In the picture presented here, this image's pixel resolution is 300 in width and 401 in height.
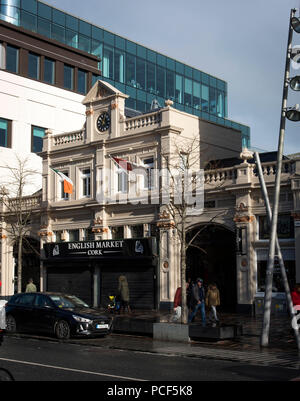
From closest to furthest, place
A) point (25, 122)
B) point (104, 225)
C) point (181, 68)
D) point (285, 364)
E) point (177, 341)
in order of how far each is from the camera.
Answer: point (285, 364) < point (177, 341) < point (104, 225) < point (25, 122) < point (181, 68)

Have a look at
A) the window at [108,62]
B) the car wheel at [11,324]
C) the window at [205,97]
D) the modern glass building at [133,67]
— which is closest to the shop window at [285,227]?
the car wheel at [11,324]

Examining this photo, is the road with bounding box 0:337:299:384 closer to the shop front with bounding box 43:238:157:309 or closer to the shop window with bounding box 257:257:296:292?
the shop window with bounding box 257:257:296:292

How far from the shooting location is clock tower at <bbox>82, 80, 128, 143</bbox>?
31.5m

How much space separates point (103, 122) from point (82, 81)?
17080mm

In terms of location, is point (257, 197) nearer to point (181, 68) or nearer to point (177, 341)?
point (177, 341)

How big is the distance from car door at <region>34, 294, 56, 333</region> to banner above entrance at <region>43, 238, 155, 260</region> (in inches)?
404

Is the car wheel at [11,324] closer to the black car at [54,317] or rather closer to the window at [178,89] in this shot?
the black car at [54,317]

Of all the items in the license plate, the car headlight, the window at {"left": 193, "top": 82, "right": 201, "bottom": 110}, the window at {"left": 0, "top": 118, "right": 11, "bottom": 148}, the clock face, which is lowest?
the license plate

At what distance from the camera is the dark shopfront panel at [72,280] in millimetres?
31812

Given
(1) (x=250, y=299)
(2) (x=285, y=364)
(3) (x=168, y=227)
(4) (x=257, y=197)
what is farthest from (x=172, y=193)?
(2) (x=285, y=364)

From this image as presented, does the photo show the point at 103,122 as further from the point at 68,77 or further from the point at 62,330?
the point at 62,330

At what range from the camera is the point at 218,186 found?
2714 centimetres

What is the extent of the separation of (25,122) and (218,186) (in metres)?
21.1

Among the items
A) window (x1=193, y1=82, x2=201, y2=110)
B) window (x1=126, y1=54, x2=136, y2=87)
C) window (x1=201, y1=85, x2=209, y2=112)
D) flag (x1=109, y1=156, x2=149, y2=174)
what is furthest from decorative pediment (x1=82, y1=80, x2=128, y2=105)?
window (x1=201, y1=85, x2=209, y2=112)
